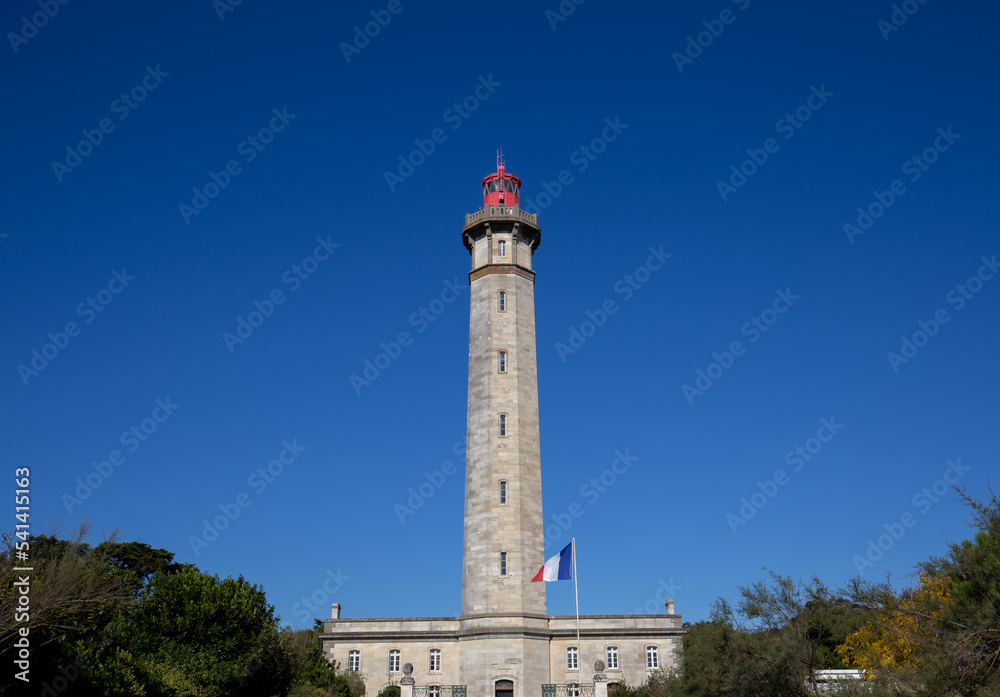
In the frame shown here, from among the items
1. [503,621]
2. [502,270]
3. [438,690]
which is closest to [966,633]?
[503,621]

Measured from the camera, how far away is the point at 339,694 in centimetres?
3997

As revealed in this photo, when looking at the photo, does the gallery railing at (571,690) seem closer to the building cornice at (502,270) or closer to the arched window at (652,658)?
the arched window at (652,658)

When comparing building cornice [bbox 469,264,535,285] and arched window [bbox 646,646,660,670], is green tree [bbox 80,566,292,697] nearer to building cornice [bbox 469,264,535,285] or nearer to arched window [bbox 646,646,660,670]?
arched window [bbox 646,646,660,670]

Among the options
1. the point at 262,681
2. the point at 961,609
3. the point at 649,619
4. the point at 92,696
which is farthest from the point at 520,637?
the point at 961,609

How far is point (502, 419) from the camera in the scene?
146 ft

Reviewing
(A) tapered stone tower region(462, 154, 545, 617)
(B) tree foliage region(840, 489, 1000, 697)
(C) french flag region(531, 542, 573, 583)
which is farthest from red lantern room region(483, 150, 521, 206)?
(B) tree foliage region(840, 489, 1000, 697)

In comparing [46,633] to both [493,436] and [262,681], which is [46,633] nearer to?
[262,681]

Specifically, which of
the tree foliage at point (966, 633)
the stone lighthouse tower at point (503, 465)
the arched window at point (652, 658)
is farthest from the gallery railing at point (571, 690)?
the tree foliage at point (966, 633)

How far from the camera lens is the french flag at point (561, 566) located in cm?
3903

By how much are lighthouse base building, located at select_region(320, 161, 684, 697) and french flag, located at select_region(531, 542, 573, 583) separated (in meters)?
2.54

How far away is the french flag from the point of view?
39.0 metres

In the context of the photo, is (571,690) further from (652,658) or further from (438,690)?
(438,690)

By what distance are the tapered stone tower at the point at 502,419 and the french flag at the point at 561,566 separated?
2554 millimetres

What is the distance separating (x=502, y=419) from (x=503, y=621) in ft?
33.0
